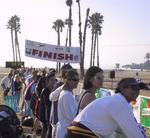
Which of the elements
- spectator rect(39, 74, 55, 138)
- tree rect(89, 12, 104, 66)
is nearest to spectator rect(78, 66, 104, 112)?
spectator rect(39, 74, 55, 138)

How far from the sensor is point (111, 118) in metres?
4.44

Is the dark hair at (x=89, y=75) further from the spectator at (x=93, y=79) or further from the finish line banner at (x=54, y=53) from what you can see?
the finish line banner at (x=54, y=53)

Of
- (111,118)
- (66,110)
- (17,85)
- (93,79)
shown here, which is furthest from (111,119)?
(17,85)

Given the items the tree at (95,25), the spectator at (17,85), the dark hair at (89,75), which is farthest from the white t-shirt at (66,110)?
the tree at (95,25)

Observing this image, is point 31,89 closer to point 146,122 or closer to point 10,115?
point 146,122

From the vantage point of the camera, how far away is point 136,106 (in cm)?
1465

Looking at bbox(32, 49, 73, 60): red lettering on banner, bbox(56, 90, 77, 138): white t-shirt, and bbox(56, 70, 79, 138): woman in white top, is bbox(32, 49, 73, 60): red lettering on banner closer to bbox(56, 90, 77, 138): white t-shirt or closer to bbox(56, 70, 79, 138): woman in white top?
bbox(56, 70, 79, 138): woman in white top

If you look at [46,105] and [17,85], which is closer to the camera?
[46,105]

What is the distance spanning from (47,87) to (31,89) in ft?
15.7

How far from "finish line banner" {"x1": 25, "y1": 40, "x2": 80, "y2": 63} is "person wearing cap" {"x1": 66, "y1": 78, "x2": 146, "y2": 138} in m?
16.1

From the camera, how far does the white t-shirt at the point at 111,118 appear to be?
4.41 m

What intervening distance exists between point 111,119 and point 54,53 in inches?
656

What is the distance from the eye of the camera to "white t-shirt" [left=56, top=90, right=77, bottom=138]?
659cm

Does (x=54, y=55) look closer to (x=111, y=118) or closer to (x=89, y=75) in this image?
(x=89, y=75)
